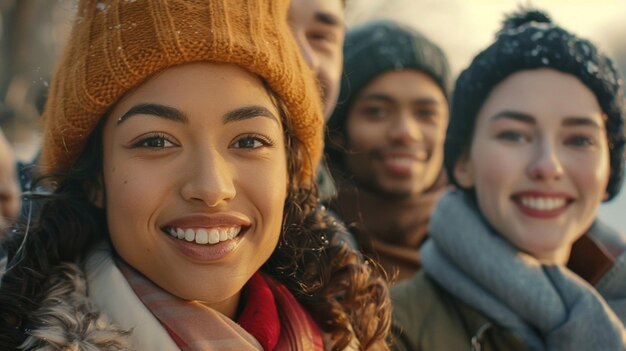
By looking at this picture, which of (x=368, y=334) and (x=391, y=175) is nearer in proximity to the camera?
(x=368, y=334)

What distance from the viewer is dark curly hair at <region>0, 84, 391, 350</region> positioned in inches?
81.9

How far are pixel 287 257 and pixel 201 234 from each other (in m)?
0.48

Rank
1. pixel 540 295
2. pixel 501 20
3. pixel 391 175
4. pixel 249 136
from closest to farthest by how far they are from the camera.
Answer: pixel 249 136 → pixel 540 295 → pixel 501 20 → pixel 391 175

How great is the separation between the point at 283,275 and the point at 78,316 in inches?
27.5

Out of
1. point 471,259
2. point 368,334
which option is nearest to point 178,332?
point 368,334

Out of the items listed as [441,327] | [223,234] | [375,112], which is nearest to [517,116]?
[441,327]

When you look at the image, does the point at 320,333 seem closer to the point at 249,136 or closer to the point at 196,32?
the point at 249,136

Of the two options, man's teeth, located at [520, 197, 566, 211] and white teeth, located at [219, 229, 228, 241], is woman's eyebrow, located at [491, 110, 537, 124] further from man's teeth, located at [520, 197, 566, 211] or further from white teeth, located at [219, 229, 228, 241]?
white teeth, located at [219, 229, 228, 241]

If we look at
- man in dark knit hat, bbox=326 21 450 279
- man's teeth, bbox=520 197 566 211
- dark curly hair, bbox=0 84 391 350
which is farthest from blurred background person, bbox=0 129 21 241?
man's teeth, bbox=520 197 566 211

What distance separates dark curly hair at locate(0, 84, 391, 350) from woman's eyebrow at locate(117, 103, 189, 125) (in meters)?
0.15

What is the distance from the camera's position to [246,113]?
82.9 inches

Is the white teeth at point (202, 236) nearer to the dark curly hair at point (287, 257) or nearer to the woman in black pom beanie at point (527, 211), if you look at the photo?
the dark curly hair at point (287, 257)

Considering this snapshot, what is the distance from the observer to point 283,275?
8.10 feet

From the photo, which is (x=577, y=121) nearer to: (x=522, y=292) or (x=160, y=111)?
(x=522, y=292)
